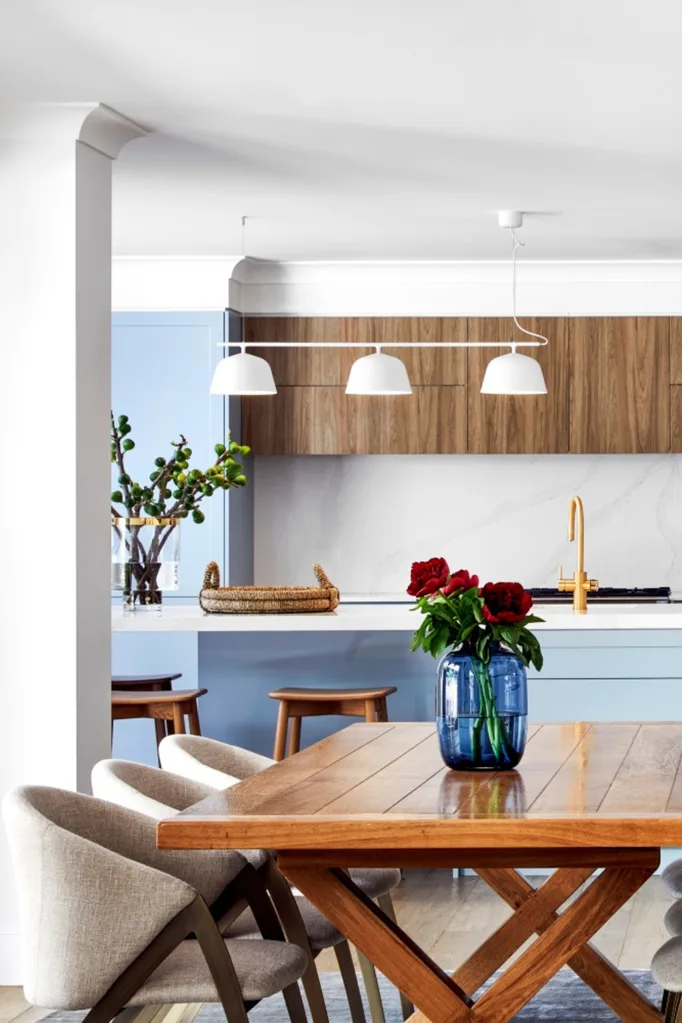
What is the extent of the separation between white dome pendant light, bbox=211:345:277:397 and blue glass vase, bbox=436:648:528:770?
113 inches

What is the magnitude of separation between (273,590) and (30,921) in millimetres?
2920

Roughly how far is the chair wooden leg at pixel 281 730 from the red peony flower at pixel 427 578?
2437 millimetres

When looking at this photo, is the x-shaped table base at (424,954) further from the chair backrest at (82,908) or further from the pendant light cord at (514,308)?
the pendant light cord at (514,308)

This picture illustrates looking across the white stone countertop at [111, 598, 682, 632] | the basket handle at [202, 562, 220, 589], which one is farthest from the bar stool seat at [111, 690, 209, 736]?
the basket handle at [202, 562, 220, 589]

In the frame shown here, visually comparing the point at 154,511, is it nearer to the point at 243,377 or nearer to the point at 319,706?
the point at 243,377

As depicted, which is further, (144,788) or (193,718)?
(193,718)

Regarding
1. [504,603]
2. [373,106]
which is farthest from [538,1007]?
[373,106]

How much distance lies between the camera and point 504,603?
2691 millimetres

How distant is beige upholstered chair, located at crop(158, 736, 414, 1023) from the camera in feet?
10.5

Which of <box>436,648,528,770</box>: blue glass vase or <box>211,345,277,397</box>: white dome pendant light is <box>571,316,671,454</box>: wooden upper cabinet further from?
<box>436,648,528,770</box>: blue glass vase

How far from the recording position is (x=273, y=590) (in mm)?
5336

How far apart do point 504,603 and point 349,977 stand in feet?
3.70

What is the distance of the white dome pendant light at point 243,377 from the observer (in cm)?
545

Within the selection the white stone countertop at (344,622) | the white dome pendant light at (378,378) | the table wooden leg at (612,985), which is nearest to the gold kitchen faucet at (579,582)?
the white stone countertop at (344,622)
